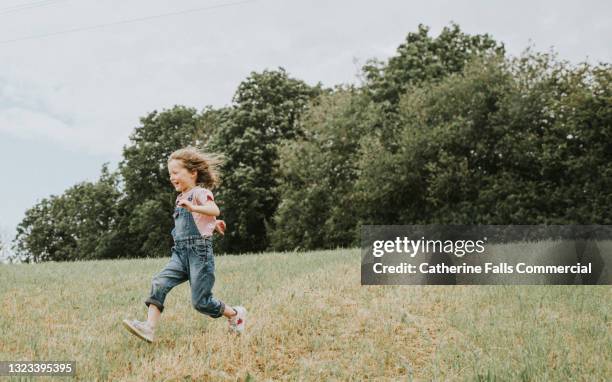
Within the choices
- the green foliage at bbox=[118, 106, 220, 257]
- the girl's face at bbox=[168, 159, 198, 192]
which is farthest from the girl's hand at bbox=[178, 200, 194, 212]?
the green foliage at bbox=[118, 106, 220, 257]

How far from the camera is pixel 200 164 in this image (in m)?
6.39

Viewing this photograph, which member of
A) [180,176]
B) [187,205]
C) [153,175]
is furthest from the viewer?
[153,175]

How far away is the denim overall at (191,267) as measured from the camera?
19.8ft

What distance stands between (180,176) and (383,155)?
21330 millimetres

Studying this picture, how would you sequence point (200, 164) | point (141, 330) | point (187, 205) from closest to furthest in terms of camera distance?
point (187, 205)
point (141, 330)
point (200, 164)

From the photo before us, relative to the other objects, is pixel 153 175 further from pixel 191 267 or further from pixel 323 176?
pixel 191 267

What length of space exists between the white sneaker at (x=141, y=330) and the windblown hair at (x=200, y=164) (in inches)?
62.1

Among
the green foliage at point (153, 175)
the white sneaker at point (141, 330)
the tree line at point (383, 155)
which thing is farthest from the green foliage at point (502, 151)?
the white sneaker at point (141, 330)

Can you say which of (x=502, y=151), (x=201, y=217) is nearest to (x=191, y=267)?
(x=201, y=217)

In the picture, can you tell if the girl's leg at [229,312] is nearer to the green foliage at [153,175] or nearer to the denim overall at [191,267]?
the denim overall at [191,267]

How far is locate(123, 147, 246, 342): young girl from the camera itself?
6027 millimetres

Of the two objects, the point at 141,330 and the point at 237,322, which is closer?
the point at 141,330

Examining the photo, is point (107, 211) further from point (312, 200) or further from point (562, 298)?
point (562, 298)

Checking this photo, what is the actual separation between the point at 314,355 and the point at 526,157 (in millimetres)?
20362
